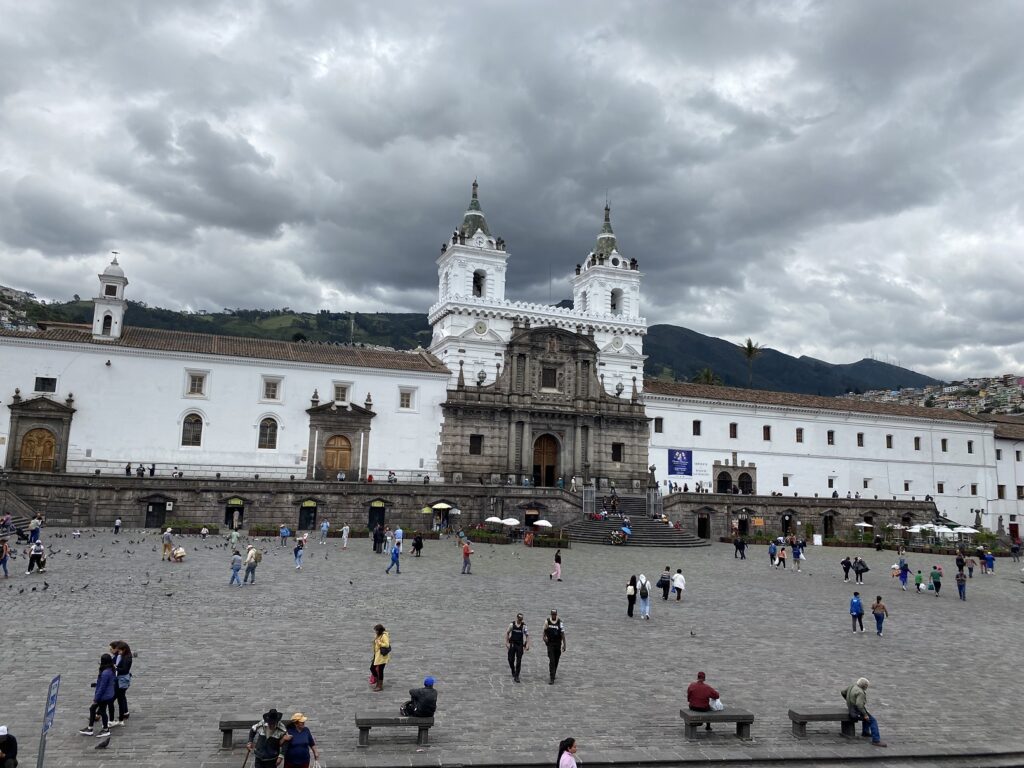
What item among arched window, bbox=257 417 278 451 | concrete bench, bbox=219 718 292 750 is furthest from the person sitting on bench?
arched window, bbox=257 417 278 451

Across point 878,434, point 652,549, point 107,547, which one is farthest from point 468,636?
point 878,434

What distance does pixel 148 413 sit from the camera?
46812 millimetres

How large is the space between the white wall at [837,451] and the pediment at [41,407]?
133 feet

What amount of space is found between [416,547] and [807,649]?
19653 millimetres

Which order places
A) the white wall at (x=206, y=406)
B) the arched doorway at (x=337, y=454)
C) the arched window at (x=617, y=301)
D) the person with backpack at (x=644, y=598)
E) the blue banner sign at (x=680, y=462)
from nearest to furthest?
the person with backpack at (x=644, y=598)
the white wall at (x=206, y=406)
the arched doorway at (x=337, y=454)
the blue banner sign at (x=680, y=462)
the arched window at (x=617, y=301)

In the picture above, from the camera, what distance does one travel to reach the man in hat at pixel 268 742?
382 inches

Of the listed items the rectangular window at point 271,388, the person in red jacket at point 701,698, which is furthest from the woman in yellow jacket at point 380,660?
the rectangular window at point 271,388

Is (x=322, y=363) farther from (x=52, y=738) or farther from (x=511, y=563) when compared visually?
(x=52, y=738)

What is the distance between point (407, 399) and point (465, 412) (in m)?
4.28

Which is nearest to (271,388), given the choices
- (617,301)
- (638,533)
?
(638,533)

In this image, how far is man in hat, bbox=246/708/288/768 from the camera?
31.9 feet

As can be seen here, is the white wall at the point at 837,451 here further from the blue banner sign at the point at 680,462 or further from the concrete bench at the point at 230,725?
the concrete bench at the point at 230,725

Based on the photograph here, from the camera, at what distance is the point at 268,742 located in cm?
977

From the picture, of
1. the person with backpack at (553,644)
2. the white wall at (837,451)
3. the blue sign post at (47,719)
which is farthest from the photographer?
the white wall at (837,451)
